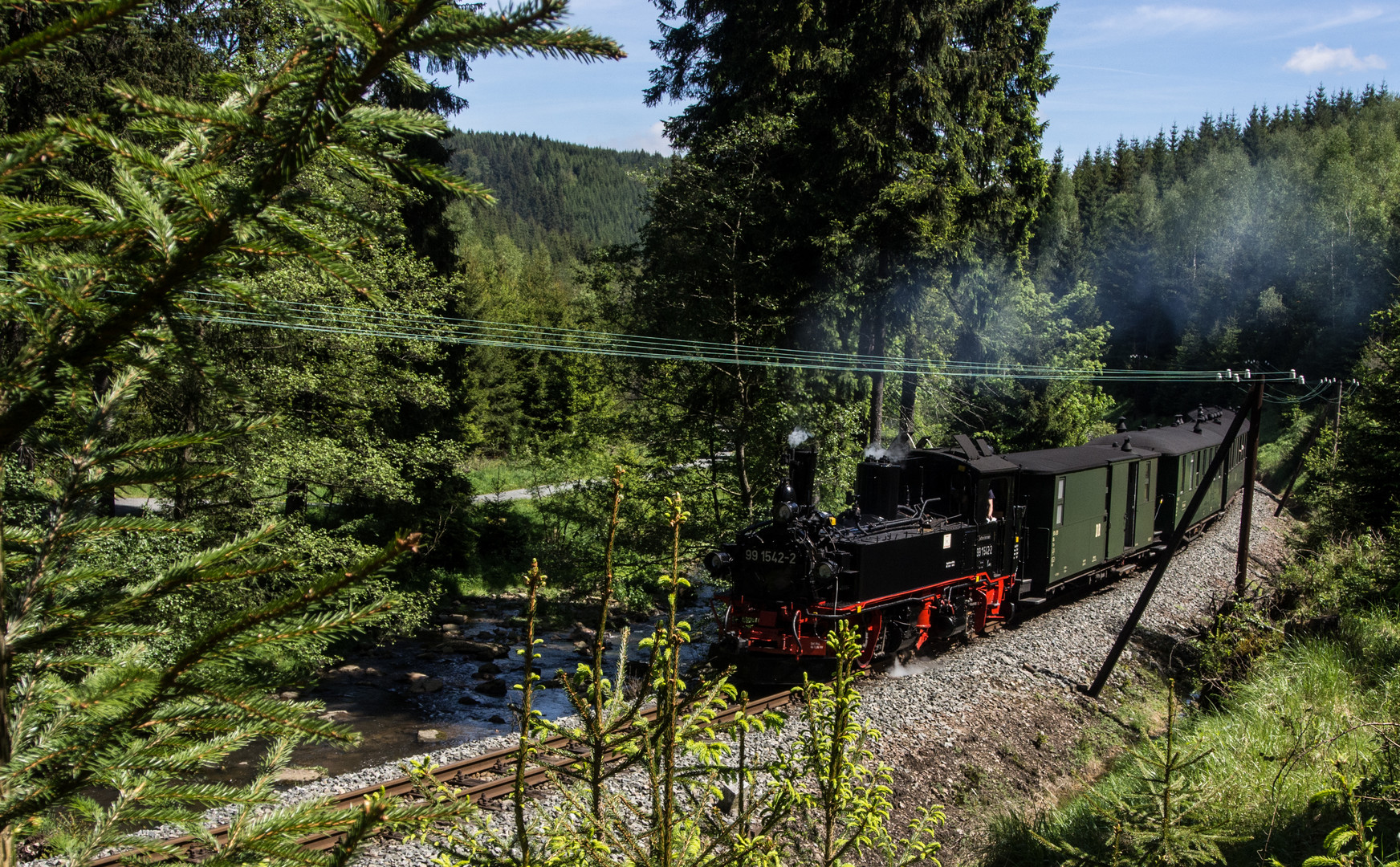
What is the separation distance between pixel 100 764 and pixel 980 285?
845 inches

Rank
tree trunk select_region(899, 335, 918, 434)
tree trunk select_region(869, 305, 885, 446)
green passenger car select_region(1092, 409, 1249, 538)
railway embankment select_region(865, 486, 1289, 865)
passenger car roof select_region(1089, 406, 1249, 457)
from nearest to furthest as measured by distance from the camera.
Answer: railway embankment select_region(865, 486, 1289, 865) < tree trunk select_region(869, 305, 885, 446) < passenger car roof select_region(1089, 406, 1249, 457) < green passenger car select_region(1092, 409, 1249, 538) < tree trunk select_region(899, 335, 918, 434)

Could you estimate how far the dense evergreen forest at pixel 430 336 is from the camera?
4.40 ft

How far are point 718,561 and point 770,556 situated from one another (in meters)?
0.94

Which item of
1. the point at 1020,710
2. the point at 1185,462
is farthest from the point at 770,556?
the point at 1185,462

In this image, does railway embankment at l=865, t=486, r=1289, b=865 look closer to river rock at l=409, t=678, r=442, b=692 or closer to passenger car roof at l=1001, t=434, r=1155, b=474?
passenger car roof at l=1001, t=434, r=1155, b=474

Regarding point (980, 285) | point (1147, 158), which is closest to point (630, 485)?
point (980, 285)

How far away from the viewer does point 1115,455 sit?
1702 centimetres

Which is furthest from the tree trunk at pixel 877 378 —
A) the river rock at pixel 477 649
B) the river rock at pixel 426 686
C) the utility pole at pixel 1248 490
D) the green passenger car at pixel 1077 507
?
the river rock at pixel 426 686

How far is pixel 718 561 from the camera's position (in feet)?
41.0

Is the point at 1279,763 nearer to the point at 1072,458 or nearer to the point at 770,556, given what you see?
the point at 770,556

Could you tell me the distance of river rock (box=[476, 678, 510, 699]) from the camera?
1583 cm

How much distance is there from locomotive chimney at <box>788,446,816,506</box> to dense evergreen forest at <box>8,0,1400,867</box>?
2938 millimetres

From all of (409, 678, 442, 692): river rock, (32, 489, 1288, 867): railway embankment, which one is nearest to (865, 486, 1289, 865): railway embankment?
(32, 489, 1288, 867): railway embankment

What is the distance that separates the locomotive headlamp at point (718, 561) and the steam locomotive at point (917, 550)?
0.09 feet
